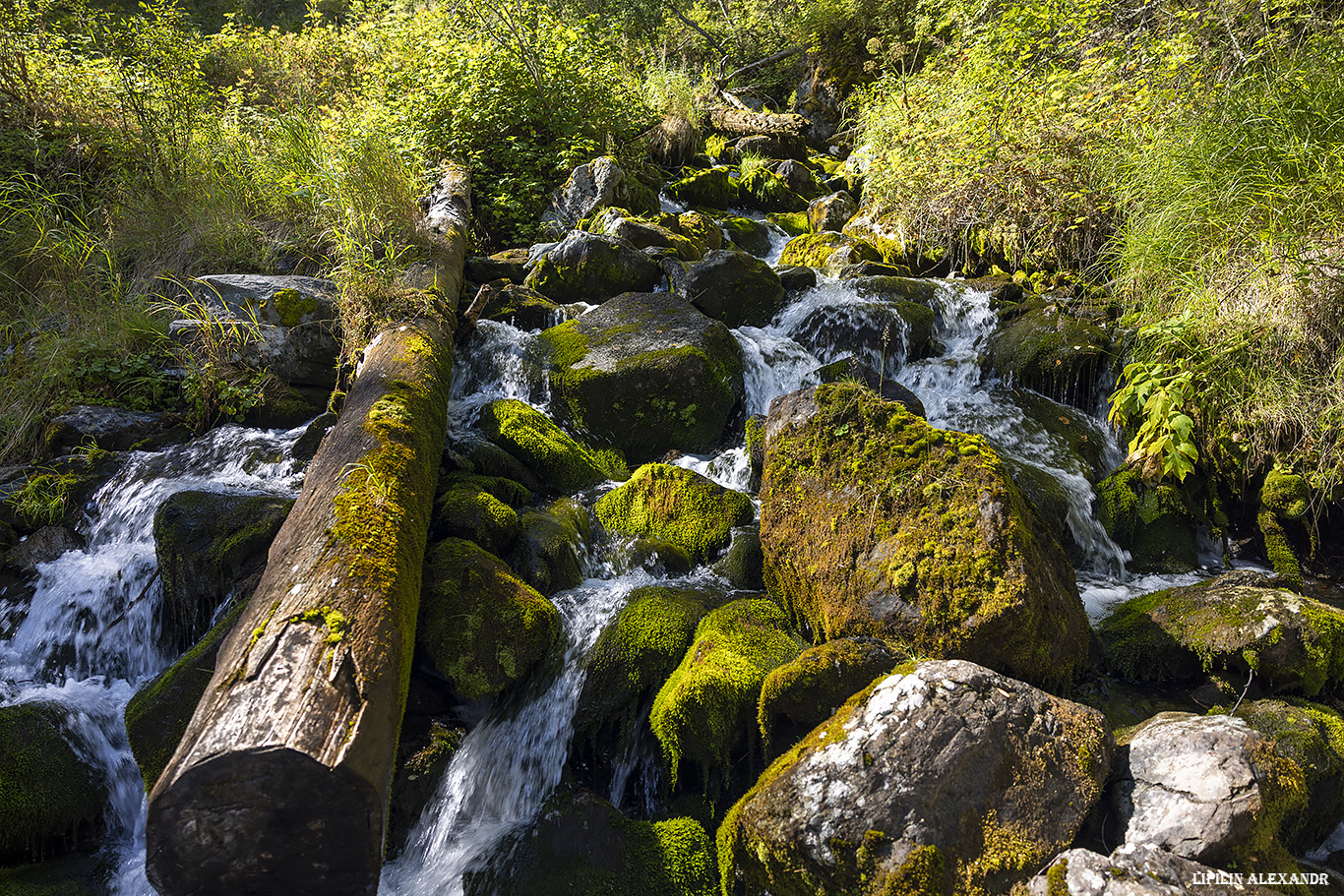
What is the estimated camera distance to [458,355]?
6.22 metres

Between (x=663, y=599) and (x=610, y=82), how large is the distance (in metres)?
9.38

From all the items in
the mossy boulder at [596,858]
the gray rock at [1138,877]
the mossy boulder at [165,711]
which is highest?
the mossy boulder at [165,711]

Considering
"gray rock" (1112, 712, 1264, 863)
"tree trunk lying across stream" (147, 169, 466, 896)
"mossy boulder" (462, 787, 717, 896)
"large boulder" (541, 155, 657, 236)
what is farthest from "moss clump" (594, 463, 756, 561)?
"large boulder" (541, 155, 657, 236)

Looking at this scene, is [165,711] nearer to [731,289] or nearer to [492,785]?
[492,785]

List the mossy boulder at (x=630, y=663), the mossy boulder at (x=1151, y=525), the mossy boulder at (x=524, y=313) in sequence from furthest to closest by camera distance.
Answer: the mossy boulder at (x=524, y=313), the mossy boulder at (x=1151, y=525), the mossy boulder at (x=630, y=663)

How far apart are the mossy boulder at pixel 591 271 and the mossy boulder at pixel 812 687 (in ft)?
18.1

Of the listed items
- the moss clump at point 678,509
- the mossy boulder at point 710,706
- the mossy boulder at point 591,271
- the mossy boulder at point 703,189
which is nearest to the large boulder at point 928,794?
the mossy boulder at point 710,706

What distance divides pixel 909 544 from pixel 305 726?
2.58m

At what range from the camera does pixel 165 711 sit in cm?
283

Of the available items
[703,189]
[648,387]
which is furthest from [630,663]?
[703,189]

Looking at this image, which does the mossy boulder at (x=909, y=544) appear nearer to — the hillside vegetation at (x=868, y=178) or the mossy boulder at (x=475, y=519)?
the mossy boulder at (x=475, y=519)

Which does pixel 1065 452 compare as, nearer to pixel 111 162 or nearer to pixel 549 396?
pixel 549 396

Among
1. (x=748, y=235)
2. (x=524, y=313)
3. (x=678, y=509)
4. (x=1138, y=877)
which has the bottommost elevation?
(x=1138, y=877)

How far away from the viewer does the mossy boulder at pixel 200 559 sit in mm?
3654
